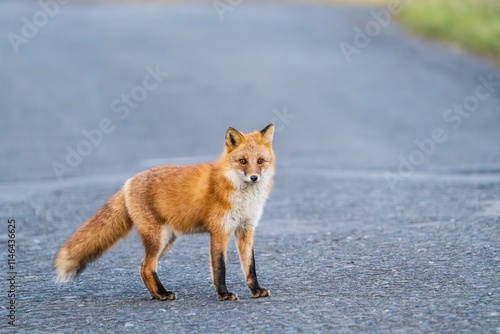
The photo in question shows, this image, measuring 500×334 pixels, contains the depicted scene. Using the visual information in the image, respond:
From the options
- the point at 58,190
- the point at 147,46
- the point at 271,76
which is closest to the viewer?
the point at 58,190

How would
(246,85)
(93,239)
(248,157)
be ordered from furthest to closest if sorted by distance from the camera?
(246,85)
(93,239)
(248,157)

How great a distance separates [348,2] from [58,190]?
1965cm

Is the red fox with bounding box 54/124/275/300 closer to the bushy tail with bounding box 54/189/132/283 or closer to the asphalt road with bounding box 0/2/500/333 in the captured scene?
the bushy tail with bounding box 54/189/132/283

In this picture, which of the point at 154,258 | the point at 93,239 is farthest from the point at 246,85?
the point at 154,258

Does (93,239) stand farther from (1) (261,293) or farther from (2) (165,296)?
(1) (261,293)

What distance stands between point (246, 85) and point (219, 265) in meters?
12.7

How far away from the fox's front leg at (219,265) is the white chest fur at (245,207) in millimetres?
94

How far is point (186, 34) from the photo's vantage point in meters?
24.2

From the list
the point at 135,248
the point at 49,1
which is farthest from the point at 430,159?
the point at 49,1

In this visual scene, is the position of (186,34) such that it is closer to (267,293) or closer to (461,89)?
(461,89)

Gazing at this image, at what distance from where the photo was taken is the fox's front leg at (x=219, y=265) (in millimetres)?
6758

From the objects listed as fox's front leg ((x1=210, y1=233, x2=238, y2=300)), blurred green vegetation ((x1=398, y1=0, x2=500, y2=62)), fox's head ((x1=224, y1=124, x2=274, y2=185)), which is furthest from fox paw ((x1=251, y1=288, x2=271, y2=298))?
blurred green vegetation ((x1=398, y1=0, x2=500, y2=62))

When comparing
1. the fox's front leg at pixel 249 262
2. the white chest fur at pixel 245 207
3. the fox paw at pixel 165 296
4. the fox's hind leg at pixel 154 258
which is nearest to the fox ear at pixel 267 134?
the white chest fur at pixel 245 207

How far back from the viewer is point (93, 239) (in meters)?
7.26
